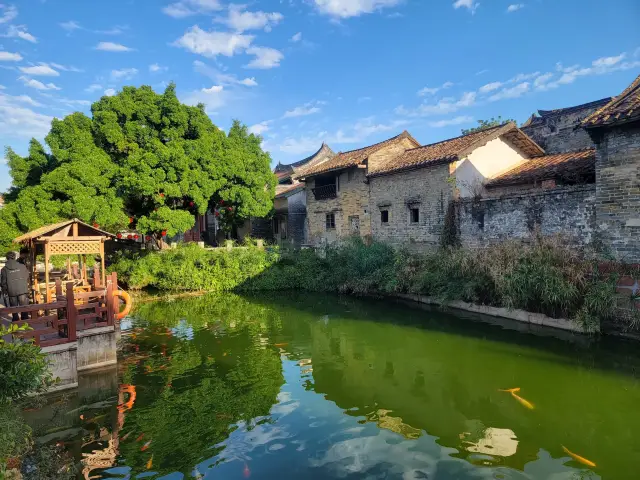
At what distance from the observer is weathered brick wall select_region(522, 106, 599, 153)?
51.6 feet

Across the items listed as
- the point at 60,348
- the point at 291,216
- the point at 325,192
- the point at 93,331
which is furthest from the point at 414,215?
the point at 60,348

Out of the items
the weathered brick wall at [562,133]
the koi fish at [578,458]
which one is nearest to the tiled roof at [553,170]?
the weathered brick wall at [562,133]

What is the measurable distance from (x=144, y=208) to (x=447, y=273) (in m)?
11.4

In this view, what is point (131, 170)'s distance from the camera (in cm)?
1396

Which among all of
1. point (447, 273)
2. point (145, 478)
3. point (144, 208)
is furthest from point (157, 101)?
point (145, 478)

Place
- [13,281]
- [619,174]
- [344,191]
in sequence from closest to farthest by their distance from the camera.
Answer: [13,281] → [619,174] → [344,191]

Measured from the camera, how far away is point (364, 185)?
18.2 meters

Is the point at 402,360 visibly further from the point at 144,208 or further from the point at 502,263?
the point at 144,208

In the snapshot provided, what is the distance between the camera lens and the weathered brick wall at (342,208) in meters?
18.3

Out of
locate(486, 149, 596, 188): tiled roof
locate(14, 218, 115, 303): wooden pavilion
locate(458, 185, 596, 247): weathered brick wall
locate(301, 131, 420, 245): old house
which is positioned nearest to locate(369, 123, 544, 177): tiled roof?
locate(301, 131, 420, 245): old house

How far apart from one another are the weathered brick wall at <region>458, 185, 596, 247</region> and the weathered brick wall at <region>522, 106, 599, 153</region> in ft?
20.2

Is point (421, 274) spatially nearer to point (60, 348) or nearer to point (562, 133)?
point (562, 133)

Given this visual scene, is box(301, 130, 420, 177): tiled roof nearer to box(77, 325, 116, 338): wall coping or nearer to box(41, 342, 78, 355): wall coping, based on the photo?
box(77, 325, 116, 338): wall coping

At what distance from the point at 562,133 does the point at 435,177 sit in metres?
6.10
